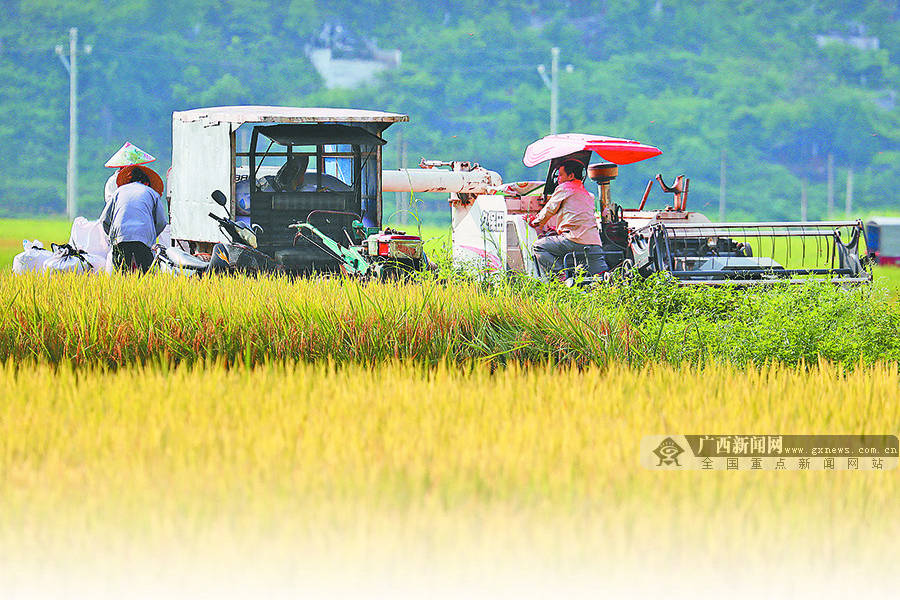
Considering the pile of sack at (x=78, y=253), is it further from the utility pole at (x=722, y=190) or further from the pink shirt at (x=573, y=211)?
the utility pole at (x=722, y=190)

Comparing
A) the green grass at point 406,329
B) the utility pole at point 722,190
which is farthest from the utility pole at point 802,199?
the green grass at point 406,329

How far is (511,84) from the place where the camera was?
11125 centimetres

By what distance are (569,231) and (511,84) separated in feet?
335

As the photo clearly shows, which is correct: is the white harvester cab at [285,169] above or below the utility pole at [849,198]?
below

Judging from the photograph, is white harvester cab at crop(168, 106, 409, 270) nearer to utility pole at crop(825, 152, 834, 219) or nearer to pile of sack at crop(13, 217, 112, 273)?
pile of sack at crop(13, 217, 112, 273)

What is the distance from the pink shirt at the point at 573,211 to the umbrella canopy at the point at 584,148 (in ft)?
1.43

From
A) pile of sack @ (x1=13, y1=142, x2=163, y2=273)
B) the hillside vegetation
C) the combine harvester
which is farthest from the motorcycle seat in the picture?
the hillside vegetation

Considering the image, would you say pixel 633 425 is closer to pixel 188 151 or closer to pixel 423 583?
pixel 423 583

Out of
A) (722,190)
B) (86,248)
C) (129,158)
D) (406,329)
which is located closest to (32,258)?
(86,248)

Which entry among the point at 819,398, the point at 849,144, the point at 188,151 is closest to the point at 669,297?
the point at 819,398

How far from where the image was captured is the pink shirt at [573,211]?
10938mm

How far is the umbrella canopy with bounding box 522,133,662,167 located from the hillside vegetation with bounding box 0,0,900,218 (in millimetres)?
75687

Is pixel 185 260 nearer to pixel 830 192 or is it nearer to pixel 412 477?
pixel 412 477

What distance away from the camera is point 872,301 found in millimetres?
8727
